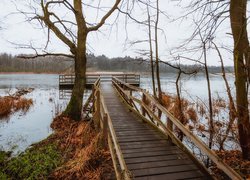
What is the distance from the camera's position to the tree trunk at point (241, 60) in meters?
5.61

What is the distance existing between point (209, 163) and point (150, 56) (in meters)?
5.83

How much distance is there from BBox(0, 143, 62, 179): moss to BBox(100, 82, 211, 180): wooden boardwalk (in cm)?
193

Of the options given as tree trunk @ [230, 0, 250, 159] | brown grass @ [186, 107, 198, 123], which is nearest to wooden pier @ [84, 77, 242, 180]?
tree trunk @ [230, 0, 250, 159]

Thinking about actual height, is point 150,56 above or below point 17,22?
below

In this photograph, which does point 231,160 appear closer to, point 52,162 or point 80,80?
point 52,162

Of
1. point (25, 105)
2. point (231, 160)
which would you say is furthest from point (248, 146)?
point (25, 105)

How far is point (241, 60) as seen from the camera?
5.72 metres

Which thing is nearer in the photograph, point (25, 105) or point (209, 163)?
point (209, 163)

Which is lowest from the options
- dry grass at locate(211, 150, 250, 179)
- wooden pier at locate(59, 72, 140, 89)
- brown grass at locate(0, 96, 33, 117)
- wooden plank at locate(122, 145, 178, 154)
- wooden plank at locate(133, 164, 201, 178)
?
dry grass at locate(211, 150, 250, 179)

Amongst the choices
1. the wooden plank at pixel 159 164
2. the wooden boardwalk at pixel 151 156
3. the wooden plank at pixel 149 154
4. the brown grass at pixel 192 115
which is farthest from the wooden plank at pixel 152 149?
the brown grass at pixel 192 115

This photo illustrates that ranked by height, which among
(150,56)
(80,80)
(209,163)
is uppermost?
(150,56)

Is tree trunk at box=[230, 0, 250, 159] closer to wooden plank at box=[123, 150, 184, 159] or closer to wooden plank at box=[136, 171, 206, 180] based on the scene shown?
wooden plank at box=[123, 150, 184, 159]

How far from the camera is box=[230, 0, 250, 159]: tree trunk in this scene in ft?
18.4

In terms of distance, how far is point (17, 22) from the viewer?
1033cm
